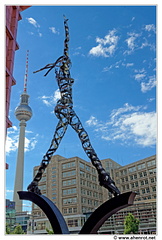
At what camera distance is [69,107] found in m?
9.36

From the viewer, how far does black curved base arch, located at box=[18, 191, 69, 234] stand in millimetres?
7676

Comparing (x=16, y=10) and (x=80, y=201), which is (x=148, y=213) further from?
(x=16, y=10)

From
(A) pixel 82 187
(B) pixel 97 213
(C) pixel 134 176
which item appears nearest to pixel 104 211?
(B) pixel 97 213

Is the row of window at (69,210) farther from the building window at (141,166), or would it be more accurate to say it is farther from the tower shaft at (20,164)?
the tower shaft at (20,164)

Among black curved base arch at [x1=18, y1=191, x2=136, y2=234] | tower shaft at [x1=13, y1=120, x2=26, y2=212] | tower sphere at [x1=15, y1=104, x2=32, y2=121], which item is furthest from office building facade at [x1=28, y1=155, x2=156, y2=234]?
black curved base arch at [x1=18, y1=191, x2=136, y2=234]

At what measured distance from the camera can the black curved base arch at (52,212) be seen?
7.68 metres

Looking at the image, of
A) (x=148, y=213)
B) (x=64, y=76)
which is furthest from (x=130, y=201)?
(x=148, y=213)

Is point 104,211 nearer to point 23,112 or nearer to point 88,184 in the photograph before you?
point 88,184

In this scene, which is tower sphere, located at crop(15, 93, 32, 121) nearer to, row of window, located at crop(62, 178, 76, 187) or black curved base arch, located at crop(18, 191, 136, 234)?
row of window, located at crop(62, 178, 76, 187)

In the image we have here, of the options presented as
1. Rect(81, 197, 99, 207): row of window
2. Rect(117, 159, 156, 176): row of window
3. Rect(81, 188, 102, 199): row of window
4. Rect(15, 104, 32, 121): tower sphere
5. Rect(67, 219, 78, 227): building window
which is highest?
Rect(15, 104, 32, 121): tower sphere

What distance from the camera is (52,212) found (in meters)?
7.96
